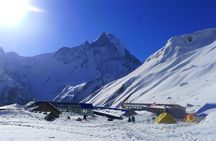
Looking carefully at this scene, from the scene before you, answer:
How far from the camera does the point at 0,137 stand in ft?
102

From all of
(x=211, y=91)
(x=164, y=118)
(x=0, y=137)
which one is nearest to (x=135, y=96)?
(x=211, y=91)

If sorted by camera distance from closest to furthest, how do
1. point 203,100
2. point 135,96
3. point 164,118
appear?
point 164,118, point 203,100, point 135,96

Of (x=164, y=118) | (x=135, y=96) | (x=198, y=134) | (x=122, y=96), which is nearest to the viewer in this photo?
(x=198, y=134)

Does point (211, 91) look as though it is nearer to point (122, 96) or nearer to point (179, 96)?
point (179, 96)

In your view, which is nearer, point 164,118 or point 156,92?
point 164,118

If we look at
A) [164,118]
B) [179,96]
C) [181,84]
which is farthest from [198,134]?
[181,84]

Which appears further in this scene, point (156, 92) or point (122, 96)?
point (122, 96)

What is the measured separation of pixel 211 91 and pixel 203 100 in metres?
7.53

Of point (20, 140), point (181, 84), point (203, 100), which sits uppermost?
point (181, 84)

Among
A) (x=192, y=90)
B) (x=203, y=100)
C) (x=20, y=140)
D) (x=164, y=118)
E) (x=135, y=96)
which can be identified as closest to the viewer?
(x=20, y=140)

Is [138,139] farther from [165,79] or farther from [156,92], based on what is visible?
[165,79]

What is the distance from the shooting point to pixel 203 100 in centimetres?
12194

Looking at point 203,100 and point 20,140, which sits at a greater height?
point 203,100

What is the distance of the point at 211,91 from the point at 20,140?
10474 cm
